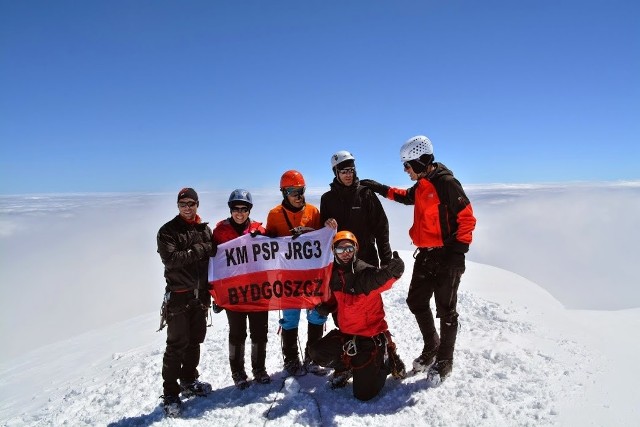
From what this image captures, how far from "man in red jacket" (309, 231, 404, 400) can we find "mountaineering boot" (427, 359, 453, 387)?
1.96ft

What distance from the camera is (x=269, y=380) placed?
5.45m

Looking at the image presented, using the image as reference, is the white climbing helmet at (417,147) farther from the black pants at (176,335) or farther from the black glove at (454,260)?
the black pants at (176,335)

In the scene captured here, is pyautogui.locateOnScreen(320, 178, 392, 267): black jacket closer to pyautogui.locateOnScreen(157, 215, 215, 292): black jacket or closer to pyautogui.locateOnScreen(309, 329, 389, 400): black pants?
pyautogui.locateOnScreen(309, 329, 389, 400): black pants

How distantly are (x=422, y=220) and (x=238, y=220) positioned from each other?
2678 millimetres

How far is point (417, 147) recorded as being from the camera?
5.25 metres

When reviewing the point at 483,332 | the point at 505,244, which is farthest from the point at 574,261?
the point at 483,332

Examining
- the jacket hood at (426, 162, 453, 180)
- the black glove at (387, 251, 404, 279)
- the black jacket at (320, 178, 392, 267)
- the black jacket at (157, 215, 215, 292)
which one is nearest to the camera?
the black glove at (387, 251, 404, 279)

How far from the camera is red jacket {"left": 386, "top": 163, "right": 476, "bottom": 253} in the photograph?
16.5 feet

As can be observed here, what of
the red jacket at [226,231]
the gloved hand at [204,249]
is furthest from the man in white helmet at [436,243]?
the gloved hand at [204,249]

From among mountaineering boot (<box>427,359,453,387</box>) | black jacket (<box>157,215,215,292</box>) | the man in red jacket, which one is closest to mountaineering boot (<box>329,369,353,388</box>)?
the man in red jacket

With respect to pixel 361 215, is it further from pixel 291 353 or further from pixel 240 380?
pixel 240 380

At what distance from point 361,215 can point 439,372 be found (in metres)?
2.48

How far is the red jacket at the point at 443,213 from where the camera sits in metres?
5.04

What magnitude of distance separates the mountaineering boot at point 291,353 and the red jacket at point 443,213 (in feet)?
8.00
